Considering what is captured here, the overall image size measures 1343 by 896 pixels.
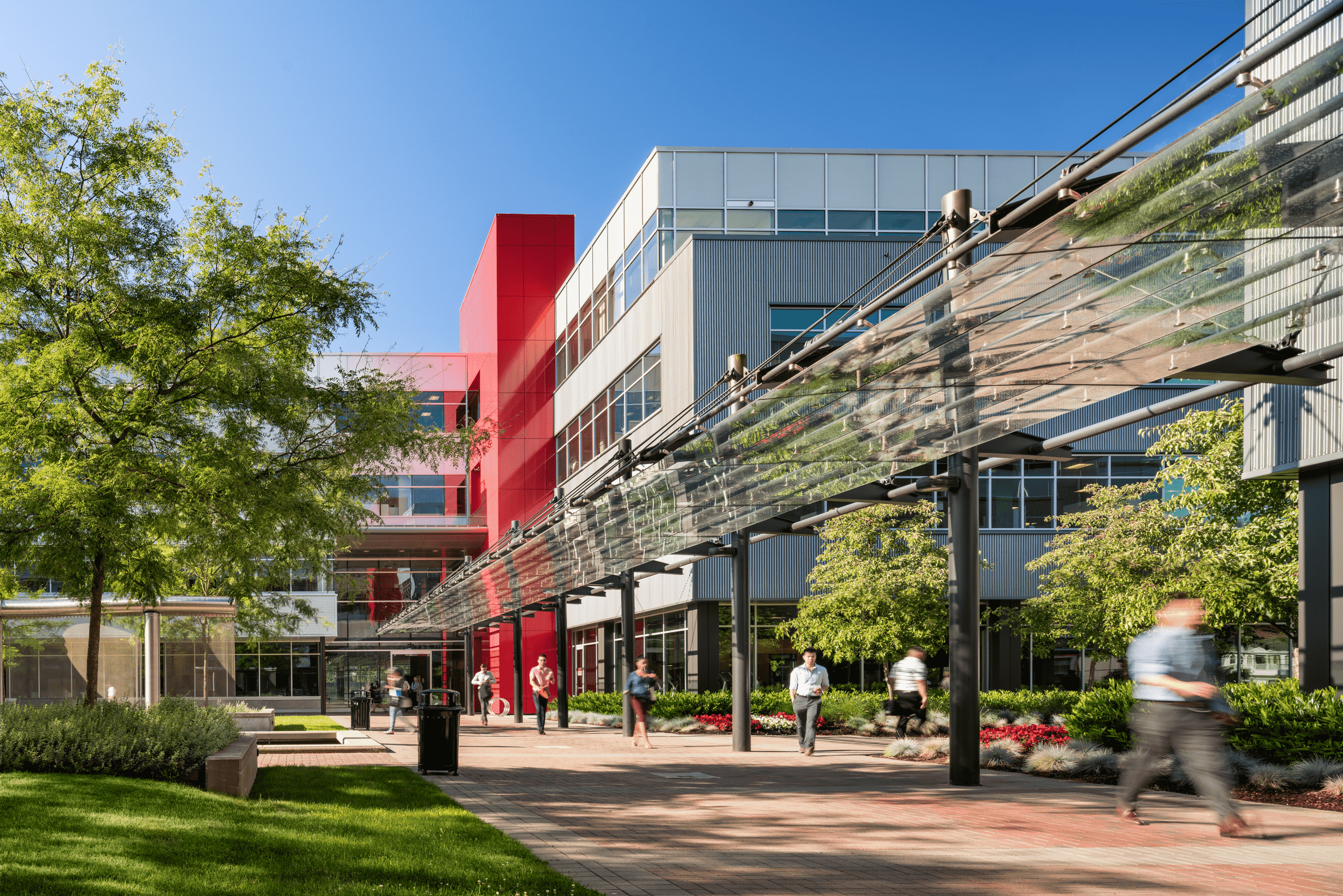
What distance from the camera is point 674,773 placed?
17141 mm

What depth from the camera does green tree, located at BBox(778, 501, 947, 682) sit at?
1196 inches

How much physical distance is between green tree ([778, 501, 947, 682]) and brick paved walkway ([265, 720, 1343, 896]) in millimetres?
12581

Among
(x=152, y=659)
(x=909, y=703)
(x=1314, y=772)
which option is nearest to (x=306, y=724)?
(x=152, y=659)

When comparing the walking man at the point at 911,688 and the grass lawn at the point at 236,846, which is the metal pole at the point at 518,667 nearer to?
the walking man at the point at 911,688

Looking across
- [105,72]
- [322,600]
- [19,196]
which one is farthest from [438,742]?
[322,600]

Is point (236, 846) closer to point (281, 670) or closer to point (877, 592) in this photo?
point (877, 592)

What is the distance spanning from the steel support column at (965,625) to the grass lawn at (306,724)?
66.1 feet

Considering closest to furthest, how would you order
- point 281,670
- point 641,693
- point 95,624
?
point 95,624
point 641,693
point 281,670

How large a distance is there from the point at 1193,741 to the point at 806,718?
38.9 ft

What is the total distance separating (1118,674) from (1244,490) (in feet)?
48.7

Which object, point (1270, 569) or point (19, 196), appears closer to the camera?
point (19, 196)

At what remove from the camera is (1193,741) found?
9.47 metres

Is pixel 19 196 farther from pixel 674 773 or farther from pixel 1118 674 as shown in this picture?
pixel 1118 674

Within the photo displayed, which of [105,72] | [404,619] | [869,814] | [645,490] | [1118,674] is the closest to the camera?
[869,814]
